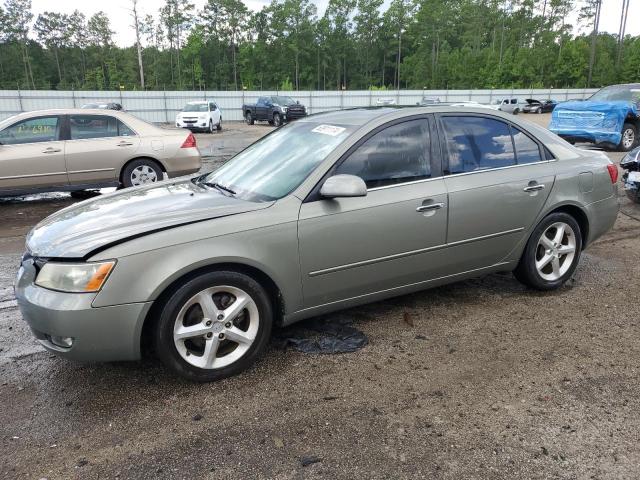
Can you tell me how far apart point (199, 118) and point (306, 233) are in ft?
78.7

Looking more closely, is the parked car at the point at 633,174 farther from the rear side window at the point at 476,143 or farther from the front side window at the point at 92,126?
the front side window at the point at 92,126

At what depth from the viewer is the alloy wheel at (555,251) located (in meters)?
4.30

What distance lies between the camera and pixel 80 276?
271 centimetres

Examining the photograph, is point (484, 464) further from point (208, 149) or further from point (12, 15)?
point (12, 15)

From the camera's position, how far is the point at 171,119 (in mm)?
37875

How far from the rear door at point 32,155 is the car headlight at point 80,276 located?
6.03 meters

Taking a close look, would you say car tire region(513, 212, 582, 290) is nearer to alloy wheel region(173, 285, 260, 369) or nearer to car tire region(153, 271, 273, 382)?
car tire region(153, 271, 273, 382)

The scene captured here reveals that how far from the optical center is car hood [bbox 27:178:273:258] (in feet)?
9.35

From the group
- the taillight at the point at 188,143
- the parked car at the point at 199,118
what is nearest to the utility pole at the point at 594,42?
the parked car at the point at 199,118

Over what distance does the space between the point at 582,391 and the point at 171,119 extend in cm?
3836

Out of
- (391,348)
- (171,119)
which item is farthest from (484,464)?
(171,119)

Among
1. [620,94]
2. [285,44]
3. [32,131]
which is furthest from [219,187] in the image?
[285,44]

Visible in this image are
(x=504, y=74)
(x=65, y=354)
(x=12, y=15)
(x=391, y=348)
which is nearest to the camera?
(x=65, y=354)

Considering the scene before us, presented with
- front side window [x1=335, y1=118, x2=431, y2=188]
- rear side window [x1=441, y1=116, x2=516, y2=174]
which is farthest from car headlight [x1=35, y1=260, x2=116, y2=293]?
rear side window [x1=441, y1=116, x2=516, y2=174]
